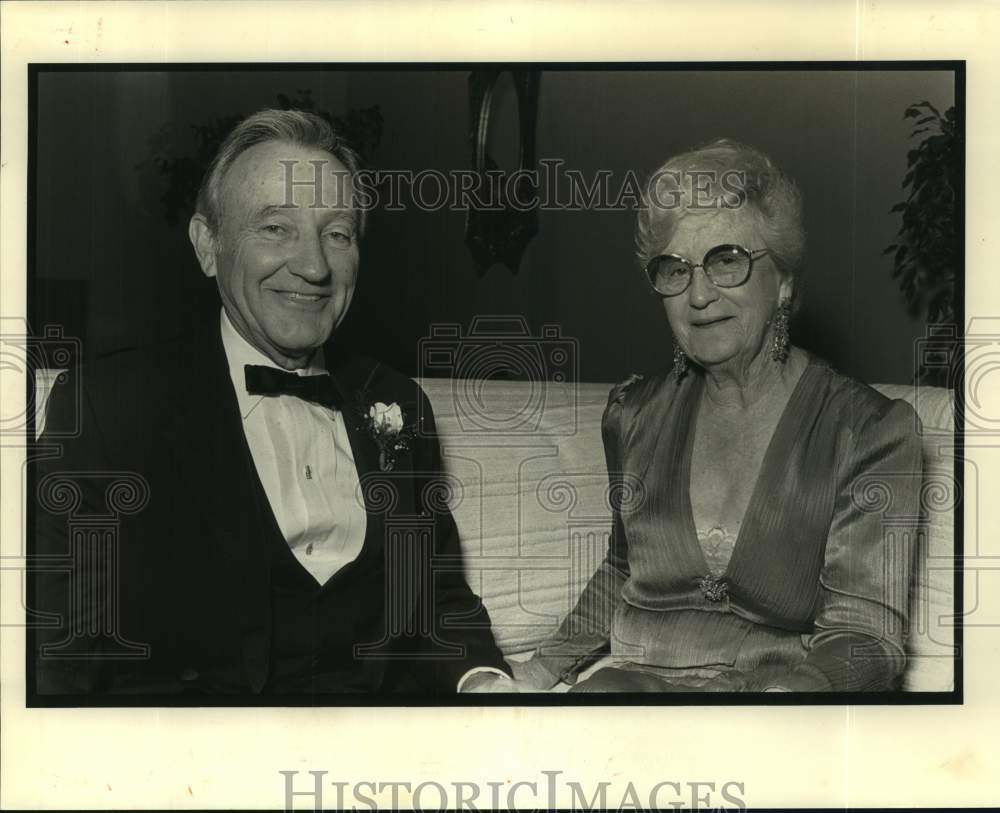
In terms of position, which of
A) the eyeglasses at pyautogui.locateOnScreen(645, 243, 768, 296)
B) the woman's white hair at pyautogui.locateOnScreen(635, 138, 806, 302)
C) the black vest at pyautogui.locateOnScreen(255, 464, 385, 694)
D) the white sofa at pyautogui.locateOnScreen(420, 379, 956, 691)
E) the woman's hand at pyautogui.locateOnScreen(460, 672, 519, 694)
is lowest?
the woman's hand at pyautogui.locateOnScreen(460, 672, 519, 694)

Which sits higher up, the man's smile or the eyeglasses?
the eyeglasses

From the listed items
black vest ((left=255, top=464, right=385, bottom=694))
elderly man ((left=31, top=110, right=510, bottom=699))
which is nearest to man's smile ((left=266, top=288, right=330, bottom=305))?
elderly man ((left=31, top=110, right=510, bottom=699))

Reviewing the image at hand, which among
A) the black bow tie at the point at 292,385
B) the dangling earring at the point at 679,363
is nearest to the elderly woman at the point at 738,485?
the dangling earring at the point at 679,363

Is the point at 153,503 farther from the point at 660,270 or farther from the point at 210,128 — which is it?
the point at 660,270

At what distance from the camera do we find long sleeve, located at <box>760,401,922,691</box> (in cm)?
347

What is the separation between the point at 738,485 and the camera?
11.4ft

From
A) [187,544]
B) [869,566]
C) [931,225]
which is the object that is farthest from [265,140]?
[869,566]

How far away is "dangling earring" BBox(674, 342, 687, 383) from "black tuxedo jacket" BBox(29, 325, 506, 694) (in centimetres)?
69

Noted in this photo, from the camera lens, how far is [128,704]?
3494 mm

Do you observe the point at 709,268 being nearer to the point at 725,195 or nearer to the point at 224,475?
the point at 725,195

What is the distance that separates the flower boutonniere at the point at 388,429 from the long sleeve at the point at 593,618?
0.56 m

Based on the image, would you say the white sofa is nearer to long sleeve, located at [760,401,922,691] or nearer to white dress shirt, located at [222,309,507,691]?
long sleeve, located at [760,401,922,691]

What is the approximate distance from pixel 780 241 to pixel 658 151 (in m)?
0.41

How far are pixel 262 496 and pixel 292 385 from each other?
0.31 metres
